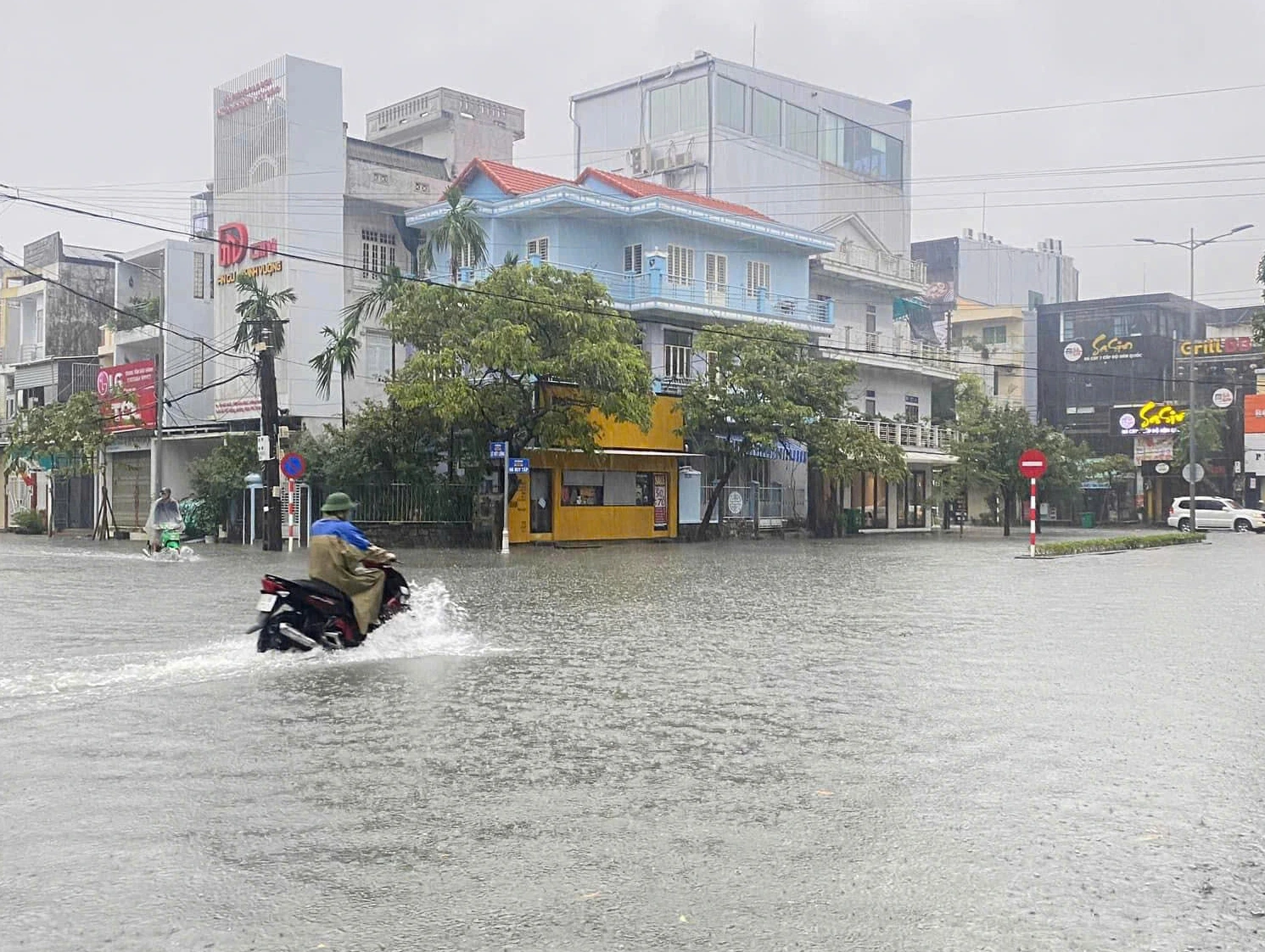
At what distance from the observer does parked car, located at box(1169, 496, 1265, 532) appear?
56.5m

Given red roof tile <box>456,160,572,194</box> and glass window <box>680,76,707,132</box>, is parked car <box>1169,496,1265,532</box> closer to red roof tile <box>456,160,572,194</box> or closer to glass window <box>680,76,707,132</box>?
glass window <box>680,76,707,132</box>

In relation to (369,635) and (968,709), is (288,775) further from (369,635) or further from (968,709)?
(369,635)

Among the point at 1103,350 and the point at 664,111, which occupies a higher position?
the point at 664,111

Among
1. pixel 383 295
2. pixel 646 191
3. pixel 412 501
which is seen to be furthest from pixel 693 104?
pixel 412 501

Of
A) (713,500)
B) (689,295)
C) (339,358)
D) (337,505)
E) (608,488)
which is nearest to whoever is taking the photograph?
(337,505)

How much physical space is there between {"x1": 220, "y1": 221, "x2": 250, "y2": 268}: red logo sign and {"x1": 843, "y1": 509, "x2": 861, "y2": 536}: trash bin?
2419 centimetres

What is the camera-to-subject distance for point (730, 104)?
50.6 meters

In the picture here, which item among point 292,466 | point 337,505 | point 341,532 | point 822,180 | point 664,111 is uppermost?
point 664,111

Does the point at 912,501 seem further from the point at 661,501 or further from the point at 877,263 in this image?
the point at 661,501

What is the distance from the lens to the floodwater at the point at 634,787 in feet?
15.7

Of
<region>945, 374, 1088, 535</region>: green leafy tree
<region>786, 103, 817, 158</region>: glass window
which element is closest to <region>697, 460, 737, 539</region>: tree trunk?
<region>945, 374, 1088, 535</region>: green leafy tree

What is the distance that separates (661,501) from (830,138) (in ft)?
71.3

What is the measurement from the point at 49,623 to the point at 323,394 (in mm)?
27663

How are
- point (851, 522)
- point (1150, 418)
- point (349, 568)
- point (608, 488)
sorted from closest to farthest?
point (349, 568) → point (608, 488) → point (851, 522) → point (1150, 418)
